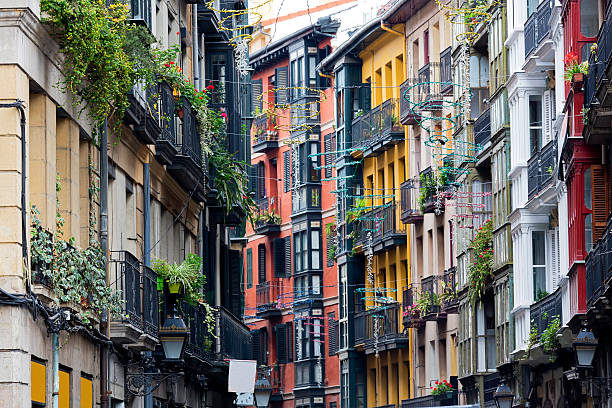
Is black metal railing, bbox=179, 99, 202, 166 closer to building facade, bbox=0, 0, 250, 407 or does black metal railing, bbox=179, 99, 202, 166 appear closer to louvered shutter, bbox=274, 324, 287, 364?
building facade, bbox=0, 0, 250, 407

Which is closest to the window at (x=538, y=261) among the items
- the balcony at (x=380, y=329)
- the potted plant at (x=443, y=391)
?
the potted plant at (x=443, y=391)

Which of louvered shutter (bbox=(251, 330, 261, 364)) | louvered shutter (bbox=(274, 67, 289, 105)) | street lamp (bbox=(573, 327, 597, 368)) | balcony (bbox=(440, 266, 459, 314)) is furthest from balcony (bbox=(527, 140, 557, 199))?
louvered shutter (bbox=(251, 330, 261, 364))

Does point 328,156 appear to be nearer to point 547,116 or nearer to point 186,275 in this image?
point 547,116

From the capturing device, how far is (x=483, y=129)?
154ft

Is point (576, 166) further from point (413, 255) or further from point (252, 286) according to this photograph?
point (252, 286)

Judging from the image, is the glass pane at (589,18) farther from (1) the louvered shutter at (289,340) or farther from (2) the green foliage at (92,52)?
(1) the louvered shutter at (289,340)

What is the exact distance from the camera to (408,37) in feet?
192

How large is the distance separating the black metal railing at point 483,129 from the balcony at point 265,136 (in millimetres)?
28338

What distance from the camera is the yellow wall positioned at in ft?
194

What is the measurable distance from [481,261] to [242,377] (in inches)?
511

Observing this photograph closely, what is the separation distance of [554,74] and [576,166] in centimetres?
680

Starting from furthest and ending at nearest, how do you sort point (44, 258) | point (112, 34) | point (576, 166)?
point (576, 166)
point (112, 34)
point (44, 258)

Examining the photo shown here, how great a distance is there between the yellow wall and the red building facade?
6199mm

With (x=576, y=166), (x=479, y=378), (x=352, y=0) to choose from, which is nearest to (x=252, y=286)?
(x=352, y=0)
